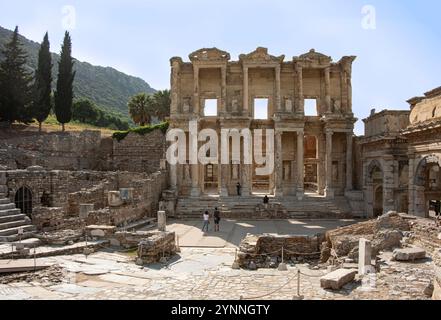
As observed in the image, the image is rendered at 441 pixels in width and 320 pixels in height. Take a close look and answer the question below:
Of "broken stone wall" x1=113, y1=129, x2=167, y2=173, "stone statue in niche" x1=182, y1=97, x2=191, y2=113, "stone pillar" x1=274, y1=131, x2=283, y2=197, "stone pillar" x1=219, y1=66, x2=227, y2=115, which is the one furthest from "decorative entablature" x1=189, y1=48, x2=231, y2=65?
"broken stone wall" x1=113, y1=129, x2=167, y2=173

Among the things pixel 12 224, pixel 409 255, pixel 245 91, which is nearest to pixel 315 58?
pixel 245 91

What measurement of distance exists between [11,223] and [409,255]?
629 inches

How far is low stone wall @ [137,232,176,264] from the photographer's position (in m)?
14.6

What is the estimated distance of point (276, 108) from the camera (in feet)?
109

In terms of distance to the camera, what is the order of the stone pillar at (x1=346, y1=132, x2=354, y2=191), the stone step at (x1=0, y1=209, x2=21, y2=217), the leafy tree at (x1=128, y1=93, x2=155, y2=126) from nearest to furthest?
the stone step at (x1=0, y1=209, x2=21, y2=217) → the stone pillar at (x1=346, y1=132, x2=354, y2=191) → the leafy tree at (x1=128, y1=93, x2=155, y2=126)

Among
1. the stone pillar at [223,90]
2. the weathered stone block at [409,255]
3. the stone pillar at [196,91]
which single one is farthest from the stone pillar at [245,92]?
the weathered stone block at [409,255]

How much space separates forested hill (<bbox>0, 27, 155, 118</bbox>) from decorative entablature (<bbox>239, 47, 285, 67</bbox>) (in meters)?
77.8

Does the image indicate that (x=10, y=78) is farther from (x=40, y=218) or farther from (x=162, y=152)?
(x=40, y=218)

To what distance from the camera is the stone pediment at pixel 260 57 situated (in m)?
33.1

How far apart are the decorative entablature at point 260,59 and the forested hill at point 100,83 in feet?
255

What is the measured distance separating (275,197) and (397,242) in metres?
16.9

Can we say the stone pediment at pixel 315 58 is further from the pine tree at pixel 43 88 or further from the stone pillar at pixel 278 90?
the pine tree at pixel 43 88

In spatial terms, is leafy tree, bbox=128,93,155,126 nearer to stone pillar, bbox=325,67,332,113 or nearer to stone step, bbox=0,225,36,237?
stone pillar, bbox=325,67,332,113
